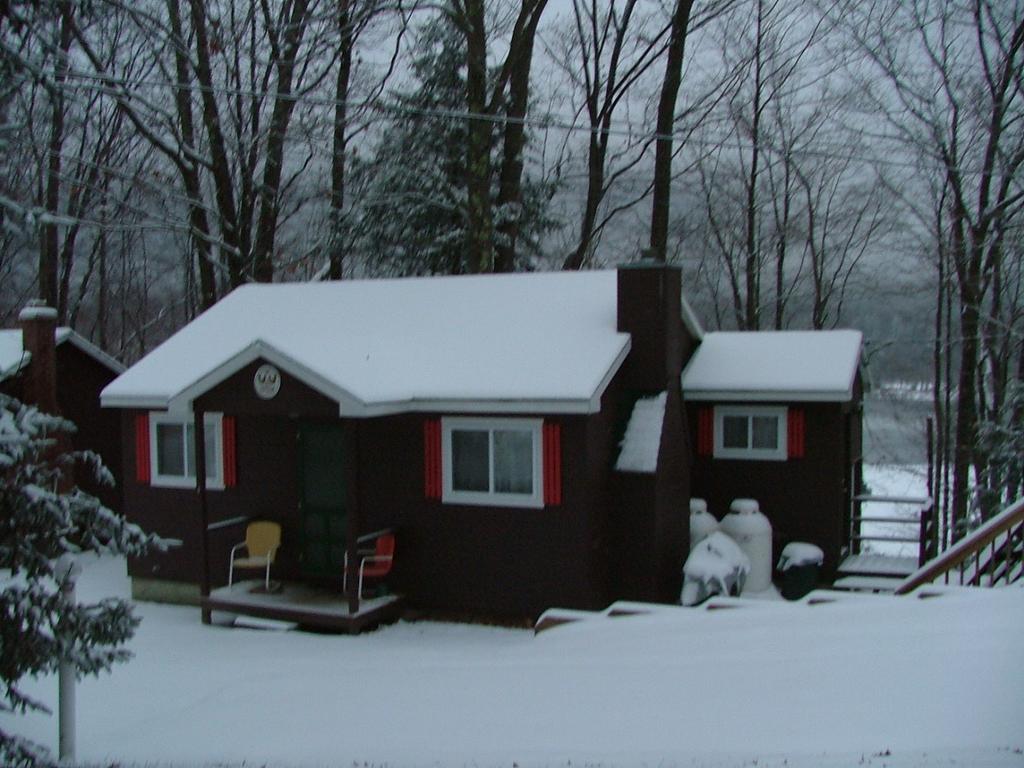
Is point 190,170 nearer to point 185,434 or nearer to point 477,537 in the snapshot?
point 185,434

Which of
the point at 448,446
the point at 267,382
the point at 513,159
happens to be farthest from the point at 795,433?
the point at 513,159

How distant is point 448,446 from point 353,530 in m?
1.58

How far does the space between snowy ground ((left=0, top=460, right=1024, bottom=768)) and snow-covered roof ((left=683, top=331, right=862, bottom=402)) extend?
403 centimetres

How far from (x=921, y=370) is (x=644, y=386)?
23.4 m

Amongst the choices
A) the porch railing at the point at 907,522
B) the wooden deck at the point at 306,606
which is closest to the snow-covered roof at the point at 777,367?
the porch railing at the point at 907,522

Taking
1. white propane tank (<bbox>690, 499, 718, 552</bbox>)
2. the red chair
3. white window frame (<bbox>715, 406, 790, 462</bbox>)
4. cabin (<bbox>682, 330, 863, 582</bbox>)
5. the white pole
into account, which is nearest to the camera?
the white pole

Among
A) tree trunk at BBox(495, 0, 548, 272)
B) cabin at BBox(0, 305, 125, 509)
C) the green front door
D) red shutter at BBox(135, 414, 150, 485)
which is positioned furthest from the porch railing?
cabin at BBox(0, 305, 125, 509)

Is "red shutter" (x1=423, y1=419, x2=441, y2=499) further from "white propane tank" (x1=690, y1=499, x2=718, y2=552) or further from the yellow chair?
"white propane tank" (x1=690, y1=499, x2=718, y2=552)

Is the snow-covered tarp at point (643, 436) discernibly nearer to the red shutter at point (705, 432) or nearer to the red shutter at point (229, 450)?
the red shutter at point (705, 432)

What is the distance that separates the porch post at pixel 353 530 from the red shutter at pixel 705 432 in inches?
219

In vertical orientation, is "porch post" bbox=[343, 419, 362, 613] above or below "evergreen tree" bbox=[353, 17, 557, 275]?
below

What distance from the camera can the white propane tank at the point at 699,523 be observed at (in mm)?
13422

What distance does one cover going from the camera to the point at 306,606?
12.1m

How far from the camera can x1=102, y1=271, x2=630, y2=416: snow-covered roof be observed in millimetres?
11500
